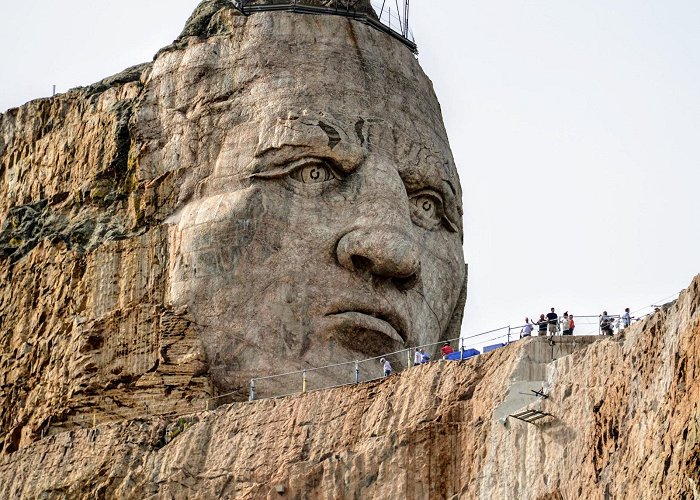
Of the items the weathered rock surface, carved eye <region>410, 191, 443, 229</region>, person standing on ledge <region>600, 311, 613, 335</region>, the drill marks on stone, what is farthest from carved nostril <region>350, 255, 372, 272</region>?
person standing on ledge <region>600, 311, 613, 335</region>

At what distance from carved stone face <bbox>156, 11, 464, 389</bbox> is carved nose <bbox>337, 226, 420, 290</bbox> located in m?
0.02

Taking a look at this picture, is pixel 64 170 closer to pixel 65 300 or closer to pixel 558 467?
pixel 65 300

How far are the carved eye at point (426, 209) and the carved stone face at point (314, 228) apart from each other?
0.03 m

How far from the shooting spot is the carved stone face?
149ft

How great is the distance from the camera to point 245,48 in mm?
47688

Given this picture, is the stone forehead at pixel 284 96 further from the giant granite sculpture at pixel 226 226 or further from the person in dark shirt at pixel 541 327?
the person in dark shirt at pixel 541 327

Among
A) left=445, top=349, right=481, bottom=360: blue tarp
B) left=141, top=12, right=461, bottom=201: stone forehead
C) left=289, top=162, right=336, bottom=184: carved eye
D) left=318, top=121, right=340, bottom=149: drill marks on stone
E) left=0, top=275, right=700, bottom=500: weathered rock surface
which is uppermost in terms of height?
left=141, top=12, right=461, bottom=201: stone forehead

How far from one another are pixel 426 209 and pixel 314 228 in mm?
2763

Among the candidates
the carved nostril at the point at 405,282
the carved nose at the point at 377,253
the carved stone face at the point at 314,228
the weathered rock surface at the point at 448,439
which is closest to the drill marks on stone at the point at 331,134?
the carved stone face at the point at 314,228

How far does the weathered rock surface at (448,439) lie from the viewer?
116ft

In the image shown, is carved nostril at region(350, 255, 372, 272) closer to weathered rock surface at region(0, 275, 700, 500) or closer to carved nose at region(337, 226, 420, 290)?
carved nose at region(337, 226, 420, 290)

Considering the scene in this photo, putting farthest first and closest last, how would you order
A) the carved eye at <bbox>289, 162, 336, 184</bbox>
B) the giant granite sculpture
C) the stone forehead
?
the stone forehead → the carved eye at <bbox>289, 162, 336, 184</bbox> → the giant granite sculpture

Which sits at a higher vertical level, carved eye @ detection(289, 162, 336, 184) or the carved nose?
carved eye @ detection(289, 162, 336, 184)

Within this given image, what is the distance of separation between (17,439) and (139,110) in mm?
6391
